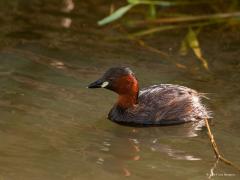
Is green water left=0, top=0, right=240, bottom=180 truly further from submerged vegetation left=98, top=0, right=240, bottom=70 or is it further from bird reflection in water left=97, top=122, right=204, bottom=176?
submerged vegetation left=98, top=0, right=240, bottom=70

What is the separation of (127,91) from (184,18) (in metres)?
2.55

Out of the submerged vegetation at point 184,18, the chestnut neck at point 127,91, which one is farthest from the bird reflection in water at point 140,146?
the submerged vegetation at point 184,18

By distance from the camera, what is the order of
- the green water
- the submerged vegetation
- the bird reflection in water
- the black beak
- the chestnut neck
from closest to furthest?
the green water
the bird reflection in water
the black beak
the chestnut neck
the submerged vegetation

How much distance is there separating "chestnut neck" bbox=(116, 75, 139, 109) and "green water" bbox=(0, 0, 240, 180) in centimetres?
17

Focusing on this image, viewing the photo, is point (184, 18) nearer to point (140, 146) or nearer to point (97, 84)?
point (97, 84)

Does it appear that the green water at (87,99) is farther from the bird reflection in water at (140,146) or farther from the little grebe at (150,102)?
the little grebe at (150,102)

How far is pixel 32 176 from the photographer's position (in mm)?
6258

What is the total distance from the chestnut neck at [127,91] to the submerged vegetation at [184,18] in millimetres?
1641

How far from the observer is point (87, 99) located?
27.7 ft

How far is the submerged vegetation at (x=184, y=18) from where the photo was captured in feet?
33.8

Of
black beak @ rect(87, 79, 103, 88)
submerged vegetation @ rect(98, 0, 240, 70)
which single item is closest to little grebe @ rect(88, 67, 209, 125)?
black beak @ rect(87, 79, 103, 88)

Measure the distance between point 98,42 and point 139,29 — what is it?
914 mm

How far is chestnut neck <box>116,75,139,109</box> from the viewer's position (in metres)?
8.39

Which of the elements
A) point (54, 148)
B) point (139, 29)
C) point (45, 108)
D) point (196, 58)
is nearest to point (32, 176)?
point (54, 148)
